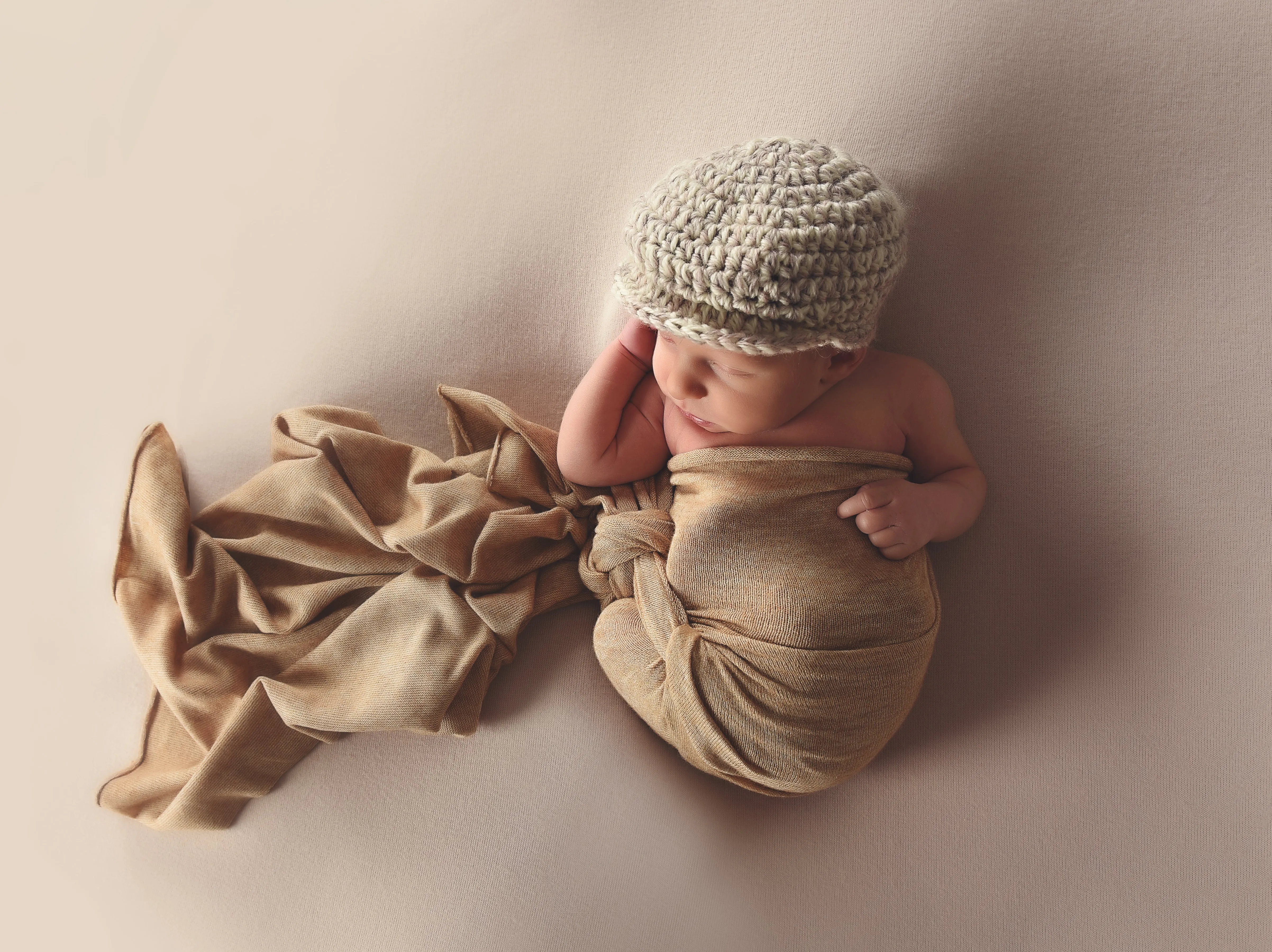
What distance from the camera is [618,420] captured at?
90cm

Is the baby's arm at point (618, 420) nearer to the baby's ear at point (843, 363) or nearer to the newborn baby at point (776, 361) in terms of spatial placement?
the newborn baby at point (776, 361)

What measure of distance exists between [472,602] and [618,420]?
246 mm

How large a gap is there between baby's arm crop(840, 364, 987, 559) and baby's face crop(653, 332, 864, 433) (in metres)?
0.11

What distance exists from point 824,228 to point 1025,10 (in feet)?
1.31

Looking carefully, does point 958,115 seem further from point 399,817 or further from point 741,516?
point 399,817

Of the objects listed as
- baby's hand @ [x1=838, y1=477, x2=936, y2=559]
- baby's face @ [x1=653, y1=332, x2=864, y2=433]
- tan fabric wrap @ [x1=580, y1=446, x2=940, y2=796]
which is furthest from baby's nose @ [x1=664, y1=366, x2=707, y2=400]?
baby's hand @ [x1=838, y1=477, x2=936, y2=559]

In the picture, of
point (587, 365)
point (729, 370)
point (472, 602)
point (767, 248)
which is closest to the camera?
point (767, 248)

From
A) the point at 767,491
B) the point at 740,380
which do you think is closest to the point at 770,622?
the point at 767,491

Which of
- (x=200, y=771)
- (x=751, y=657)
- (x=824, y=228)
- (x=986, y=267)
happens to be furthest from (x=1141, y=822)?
(x=200, y=771)

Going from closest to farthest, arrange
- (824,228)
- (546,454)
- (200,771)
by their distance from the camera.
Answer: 1. (824,228)
2. (200,771)
3. (546,454)

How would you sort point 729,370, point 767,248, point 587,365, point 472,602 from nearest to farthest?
1. point 767,248
2. point 729,370
3. point 472,602
4. point 587,365

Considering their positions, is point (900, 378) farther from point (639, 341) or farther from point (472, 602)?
point (472, 602)

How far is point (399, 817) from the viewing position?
841 millimetres

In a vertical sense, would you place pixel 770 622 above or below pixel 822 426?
below
